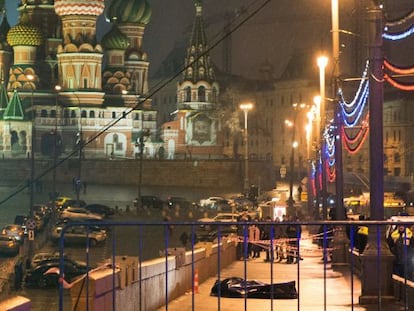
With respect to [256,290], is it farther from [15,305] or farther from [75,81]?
[75,81]

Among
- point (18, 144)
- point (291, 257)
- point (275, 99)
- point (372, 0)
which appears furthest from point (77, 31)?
point (372, 0)

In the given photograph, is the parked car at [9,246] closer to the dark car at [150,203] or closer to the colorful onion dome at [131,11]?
the dark car at [150,203]

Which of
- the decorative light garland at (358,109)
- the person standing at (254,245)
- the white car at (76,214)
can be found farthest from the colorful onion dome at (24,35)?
the person standing at (254,245)

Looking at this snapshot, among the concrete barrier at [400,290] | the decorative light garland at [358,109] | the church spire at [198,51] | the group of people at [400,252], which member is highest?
the church spire at [198,51]

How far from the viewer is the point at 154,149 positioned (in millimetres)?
103312

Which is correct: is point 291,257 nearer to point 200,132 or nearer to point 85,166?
point 85,166

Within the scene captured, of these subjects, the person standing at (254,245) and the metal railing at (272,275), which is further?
the person standing at (254,245)

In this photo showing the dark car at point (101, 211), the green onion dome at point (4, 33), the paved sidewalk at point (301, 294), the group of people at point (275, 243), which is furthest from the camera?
the green onion dome at point (4, 33)

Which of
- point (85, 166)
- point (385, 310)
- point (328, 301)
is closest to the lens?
point (385, 310)

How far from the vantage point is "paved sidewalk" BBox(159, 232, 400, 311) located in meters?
12.6

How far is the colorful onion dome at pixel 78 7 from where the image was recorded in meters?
96.2

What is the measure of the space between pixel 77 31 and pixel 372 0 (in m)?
84.2

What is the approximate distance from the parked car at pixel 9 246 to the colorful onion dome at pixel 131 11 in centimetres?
6278

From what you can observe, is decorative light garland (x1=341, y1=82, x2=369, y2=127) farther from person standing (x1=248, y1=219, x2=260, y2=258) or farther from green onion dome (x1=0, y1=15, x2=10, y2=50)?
green onion dome (x1=0, y1=15, x2=10, y2=50)
